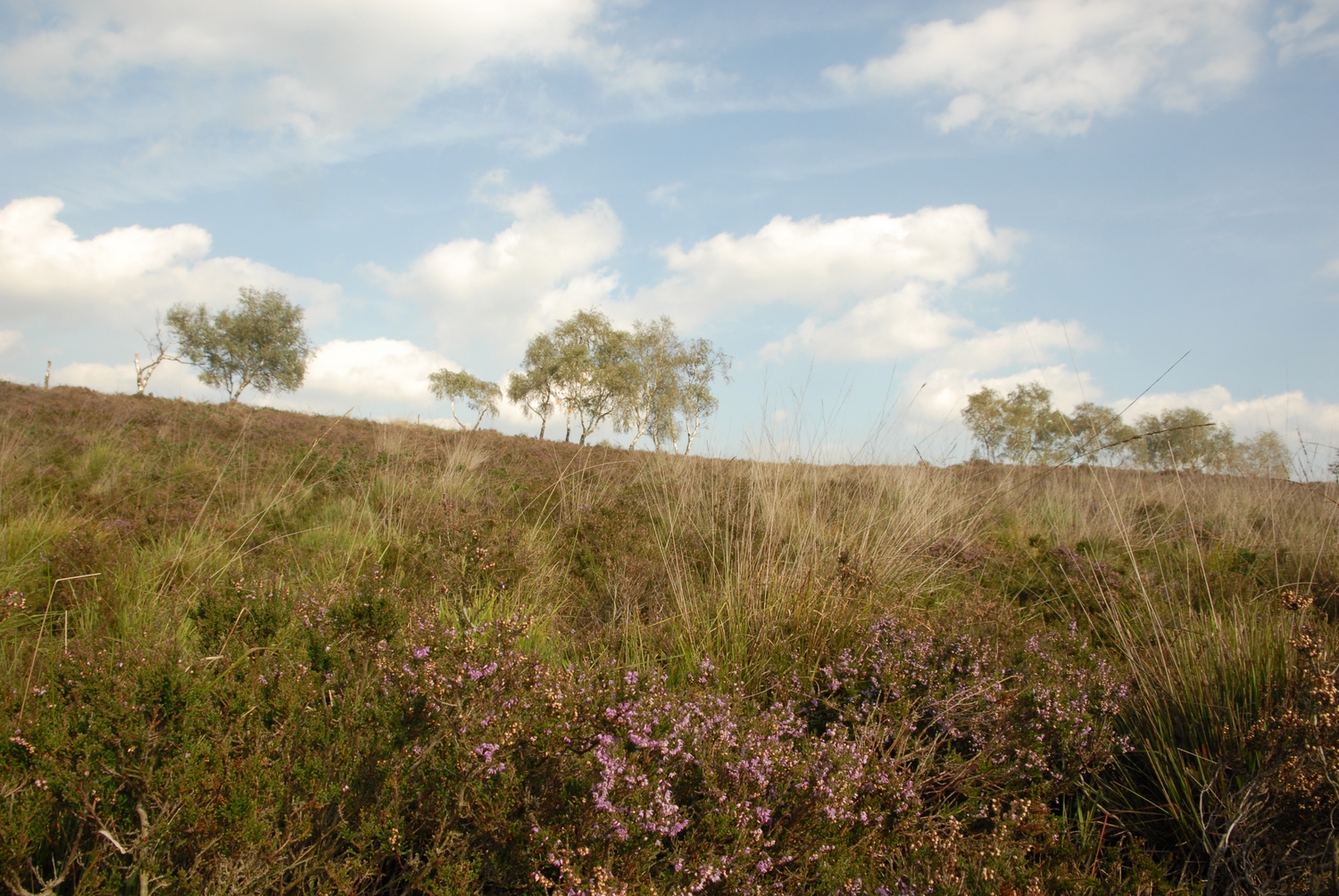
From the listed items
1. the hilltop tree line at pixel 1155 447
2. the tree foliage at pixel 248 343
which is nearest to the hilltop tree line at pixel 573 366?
the tree foliage at pixel 248 343

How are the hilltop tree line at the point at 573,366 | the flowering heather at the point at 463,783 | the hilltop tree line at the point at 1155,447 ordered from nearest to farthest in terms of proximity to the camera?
1. the flowering heather at the point at 463,783
2. the hilltop tree line at the point at 1155,447
3. the hilltop tree line at the point at 573,366

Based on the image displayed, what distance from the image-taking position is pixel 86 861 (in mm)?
1766

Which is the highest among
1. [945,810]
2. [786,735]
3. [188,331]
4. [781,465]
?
[188,331]

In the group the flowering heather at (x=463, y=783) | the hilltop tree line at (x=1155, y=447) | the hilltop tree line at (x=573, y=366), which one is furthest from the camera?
the hilltop tree line at (x=573, y=366)

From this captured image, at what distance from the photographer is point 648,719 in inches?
83.6

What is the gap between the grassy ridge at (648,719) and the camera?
165 centimetres

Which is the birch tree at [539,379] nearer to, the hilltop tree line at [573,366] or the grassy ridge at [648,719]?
the hilltop tree line at [573,366]

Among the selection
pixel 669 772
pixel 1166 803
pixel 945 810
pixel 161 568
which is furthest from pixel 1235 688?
pixel 161 568

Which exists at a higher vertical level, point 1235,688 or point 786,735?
point 1235,688

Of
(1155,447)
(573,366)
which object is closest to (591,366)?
(573,366)

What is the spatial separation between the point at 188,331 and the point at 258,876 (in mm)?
44180

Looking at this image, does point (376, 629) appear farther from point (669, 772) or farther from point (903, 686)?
point (903, 686)

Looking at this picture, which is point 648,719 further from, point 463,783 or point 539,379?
point 539,379

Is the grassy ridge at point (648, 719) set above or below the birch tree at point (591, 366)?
below
